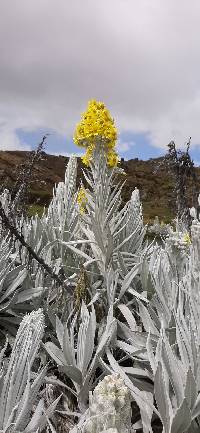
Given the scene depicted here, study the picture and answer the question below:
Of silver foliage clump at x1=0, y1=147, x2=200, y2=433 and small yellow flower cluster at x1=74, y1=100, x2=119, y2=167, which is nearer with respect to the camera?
silver foliage clump at x1=0, y1=147, x2=200, y2=433

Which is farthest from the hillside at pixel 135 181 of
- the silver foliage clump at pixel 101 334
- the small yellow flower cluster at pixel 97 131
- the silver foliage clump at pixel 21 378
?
the silver foliage clump at pixel 21 378

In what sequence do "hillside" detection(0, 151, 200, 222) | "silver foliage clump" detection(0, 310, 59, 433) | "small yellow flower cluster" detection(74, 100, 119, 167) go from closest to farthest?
"silver foliage clump" detection(0, 310, 59, 433), "small yellow flower cluster" detection(74, 100, 119, 167), "hillside" detection(0, 151, 200, 222)

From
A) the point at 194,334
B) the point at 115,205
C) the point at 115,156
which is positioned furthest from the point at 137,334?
the point at 115,156

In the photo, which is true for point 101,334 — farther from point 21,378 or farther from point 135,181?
point 135,181

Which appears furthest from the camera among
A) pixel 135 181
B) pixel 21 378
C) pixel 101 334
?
pixel 135 181

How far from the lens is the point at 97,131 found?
397 centimetres

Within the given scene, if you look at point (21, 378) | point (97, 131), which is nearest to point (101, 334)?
point (21, 378)

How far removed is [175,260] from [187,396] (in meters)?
1.23

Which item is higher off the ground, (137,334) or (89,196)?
(89,196)

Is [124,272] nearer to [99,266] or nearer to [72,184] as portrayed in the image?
[99,266]

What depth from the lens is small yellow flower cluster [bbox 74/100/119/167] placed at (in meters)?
3.99

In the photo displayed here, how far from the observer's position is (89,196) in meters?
3.89

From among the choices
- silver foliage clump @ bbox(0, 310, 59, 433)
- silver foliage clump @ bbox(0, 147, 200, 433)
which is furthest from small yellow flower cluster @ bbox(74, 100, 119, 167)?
silver foliage clump @ bbox(0, 310, 59, 433)

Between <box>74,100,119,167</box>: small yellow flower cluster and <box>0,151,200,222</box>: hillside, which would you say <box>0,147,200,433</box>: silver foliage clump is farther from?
<box>0,151,200,222</box>: hillside
